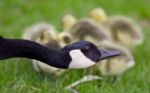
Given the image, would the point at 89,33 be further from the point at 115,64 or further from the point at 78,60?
the point at 78,60

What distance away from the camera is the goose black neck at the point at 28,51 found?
360cm

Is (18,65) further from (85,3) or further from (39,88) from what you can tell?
(85,3)

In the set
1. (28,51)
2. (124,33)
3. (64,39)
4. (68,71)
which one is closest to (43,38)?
(64,39)

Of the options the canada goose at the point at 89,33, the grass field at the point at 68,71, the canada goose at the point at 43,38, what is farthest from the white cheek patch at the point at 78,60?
the canada goose at the point at 89,33

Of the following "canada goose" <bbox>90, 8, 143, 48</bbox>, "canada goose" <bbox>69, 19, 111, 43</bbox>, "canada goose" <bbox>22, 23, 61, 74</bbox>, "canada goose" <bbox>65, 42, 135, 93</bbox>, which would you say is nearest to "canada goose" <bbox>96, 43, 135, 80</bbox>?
"canada goose" <bbox>65, 42, 135, 93</bbox>

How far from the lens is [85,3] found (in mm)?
7172

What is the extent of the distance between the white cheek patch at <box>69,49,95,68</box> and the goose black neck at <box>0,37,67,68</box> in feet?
0.26

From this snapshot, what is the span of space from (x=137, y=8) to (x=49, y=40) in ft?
8.60

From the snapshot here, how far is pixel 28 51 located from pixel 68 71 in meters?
0.98

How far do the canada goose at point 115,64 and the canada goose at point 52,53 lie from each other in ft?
2.70

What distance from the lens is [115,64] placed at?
16.0ft

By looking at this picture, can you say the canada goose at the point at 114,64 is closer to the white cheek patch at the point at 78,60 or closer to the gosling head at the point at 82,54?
the gosling head at the point at 82,54

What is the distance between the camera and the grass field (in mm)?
4052

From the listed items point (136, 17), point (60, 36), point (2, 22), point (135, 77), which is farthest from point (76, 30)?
point (136, 17)
